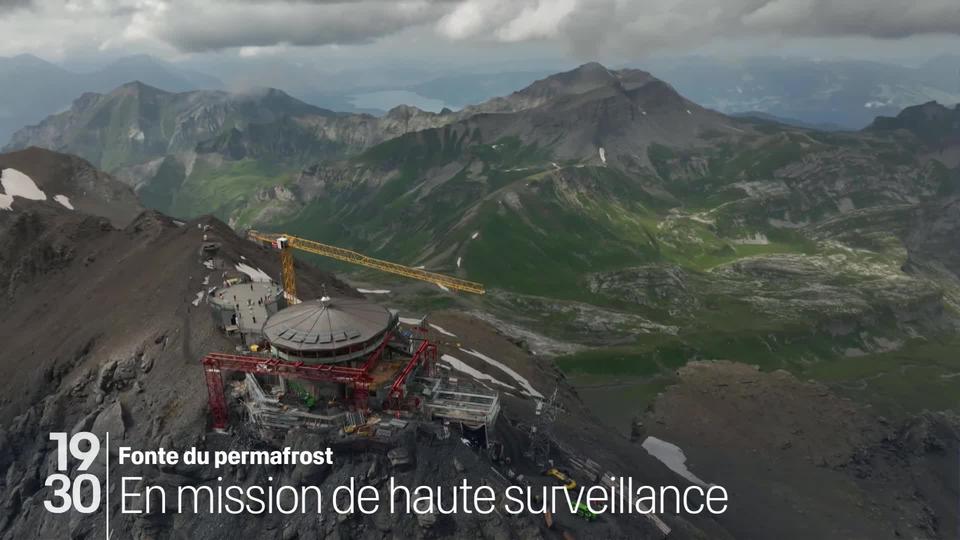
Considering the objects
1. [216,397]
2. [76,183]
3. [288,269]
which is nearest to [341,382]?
[216,397]

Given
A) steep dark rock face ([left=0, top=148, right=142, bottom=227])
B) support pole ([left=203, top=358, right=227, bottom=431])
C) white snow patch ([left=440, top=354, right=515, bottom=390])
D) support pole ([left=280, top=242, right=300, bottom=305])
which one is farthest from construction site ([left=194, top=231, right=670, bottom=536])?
steep dark rock face ([left=0, top=148, right=142, bottom=227])

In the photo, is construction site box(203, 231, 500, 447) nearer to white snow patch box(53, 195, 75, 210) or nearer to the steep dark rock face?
white snow patch box(53, 195, 75, 210)

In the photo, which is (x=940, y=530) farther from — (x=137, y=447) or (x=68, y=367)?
(x=68, y=367)

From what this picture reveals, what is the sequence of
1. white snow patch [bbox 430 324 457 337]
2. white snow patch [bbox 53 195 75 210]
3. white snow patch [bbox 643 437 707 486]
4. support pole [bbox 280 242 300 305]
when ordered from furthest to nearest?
white snow patch [bbox 53 195 75 210]
white snow patch [bbox 430 324 457 337]
support pole [bbox 280 242 300 305]
white snow patch [bbox 643 437 707 486]

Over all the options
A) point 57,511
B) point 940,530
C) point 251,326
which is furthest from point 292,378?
point 940,530

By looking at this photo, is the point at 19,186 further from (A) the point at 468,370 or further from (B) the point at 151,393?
(A) the point at 468,370

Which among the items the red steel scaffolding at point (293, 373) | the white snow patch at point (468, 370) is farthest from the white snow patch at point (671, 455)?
the red steel scaffolding at point (293, 373)
